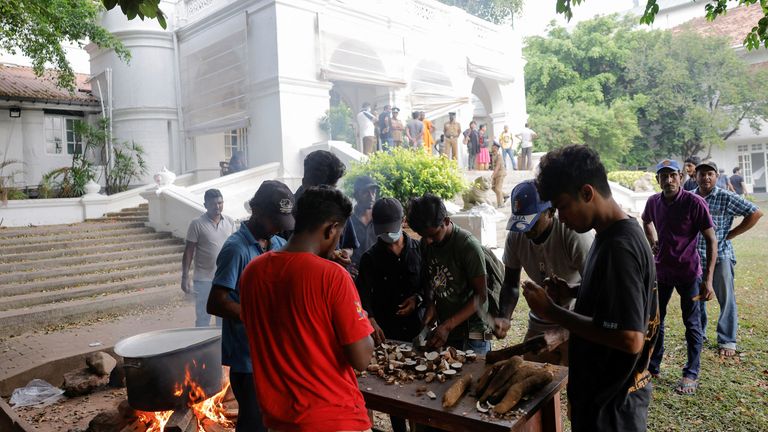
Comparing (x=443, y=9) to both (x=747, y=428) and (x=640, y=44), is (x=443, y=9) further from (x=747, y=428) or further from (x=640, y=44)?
(x=747, y=428)

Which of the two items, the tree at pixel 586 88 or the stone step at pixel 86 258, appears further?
the tree at pixel 586 88

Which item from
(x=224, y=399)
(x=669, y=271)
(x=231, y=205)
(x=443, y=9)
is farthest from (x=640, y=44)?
(x=224, y=399)

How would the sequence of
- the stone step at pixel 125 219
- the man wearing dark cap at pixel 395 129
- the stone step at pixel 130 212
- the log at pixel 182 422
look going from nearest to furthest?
the log at pixel 182 422
the stone step at pixel 125 219
the stone step at pixel 130 212
the man wearing dark cap at pixel 395 129

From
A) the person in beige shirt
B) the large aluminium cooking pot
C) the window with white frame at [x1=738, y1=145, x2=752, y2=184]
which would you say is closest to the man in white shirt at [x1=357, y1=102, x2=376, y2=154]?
the person in beige shirt

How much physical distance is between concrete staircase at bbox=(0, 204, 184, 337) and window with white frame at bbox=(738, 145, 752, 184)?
1220 inches

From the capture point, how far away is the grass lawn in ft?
12.4

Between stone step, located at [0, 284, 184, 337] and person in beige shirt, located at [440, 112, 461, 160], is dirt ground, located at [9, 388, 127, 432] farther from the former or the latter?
person in beige shirt, located at [440, 112, 461, 160]

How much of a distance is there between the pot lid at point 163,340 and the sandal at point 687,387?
3.74 m

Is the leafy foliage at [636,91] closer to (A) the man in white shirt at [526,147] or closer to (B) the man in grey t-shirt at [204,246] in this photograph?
(A) the man in white shirt at [526,147]

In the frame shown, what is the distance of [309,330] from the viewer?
1913 mm

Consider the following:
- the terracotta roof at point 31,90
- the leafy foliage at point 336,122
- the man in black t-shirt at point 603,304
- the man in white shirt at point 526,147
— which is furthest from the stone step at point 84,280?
the man in white shirt at point 526,147

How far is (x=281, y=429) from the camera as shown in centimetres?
195

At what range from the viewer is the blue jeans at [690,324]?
4.33 metres

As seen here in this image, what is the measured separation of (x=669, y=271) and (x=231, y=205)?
34.6ft
